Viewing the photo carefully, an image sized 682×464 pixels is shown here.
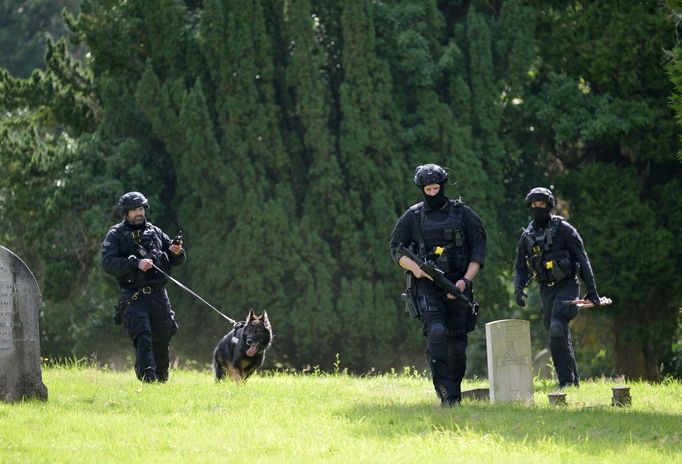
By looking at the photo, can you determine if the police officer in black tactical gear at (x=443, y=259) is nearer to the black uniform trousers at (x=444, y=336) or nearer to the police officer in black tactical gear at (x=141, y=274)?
the black uniform trousers at (x=444, y=336)

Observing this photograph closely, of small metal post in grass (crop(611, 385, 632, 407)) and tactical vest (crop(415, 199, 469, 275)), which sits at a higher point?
tactical vest (crop(415, 199, 469, 275))

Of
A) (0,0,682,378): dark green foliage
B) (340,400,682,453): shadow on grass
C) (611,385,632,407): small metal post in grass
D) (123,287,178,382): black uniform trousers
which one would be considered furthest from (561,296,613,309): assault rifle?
(0,0,682,378): dark green foliage

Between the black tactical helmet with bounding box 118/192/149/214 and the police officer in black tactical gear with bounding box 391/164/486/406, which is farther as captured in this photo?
the black tactical helmet with bounding box 118/192/149/214

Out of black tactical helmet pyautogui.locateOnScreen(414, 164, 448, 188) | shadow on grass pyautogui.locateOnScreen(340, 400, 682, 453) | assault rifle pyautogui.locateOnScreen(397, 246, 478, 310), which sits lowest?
shadow on grass pyautogui.locateOnScreen(340, 400, 682, 453)

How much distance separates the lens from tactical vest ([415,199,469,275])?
1348cm

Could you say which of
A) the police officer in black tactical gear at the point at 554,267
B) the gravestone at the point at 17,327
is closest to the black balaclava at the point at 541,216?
the police officer in black tactical gear at the point at 554,267

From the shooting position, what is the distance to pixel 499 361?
13.6 m

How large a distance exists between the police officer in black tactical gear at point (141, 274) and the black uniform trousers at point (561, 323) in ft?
14.2

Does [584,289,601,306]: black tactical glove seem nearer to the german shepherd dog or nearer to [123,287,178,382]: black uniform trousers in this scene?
the german shepherd dog

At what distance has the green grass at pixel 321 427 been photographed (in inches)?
424

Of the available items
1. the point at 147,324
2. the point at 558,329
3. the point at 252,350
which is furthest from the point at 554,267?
the point at 147,324

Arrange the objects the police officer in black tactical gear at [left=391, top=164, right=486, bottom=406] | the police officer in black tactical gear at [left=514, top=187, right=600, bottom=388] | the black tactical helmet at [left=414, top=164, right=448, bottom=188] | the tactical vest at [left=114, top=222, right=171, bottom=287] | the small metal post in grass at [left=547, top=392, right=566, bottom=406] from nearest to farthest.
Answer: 1. the police officer in black tactical gear at [left=391, top=164, right=486, bottom=406]
2. the black tactical helmet at [left=414, top=164, right=448, bottom=188]
3. the small metal post in grass at [left=547, top=392, right=566, bottom=406]
4. the police officer in black tactical gear at [left=514, top=187, right=600, bottom=388]
5. the tactical vest at [left=114, top=222, right=171, bottom=287]

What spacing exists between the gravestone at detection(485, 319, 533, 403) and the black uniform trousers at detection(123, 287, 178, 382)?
4.31 m

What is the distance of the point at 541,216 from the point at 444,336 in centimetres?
319
